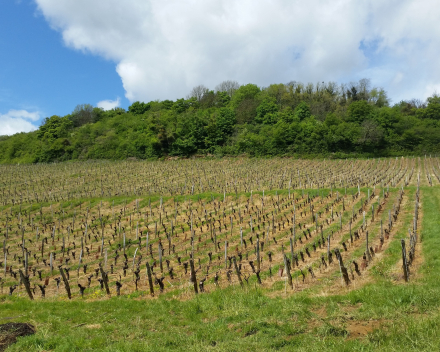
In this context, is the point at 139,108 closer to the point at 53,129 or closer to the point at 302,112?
the point at 53,129

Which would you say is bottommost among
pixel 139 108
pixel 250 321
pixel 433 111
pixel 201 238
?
pixel 201 238

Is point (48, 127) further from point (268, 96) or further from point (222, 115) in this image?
point (268, 96)

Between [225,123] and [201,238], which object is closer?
[201,238]

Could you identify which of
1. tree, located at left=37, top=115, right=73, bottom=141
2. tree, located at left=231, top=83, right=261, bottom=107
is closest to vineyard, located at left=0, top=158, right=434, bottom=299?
tree, located at left=37, top=115, right=73, bottom=141

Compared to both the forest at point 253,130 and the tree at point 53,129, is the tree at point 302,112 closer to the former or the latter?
the forest at point 253,130

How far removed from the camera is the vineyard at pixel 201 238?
36.4ft

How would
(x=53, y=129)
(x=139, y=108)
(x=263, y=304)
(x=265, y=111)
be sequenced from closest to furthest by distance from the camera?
(x=263, y=304), (x=265, y=111), (x=53, y=129), (x=139, y=108)

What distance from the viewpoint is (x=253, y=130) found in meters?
68.6

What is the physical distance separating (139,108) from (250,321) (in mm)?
95219

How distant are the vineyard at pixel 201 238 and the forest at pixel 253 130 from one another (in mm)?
21586

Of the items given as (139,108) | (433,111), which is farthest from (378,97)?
(139,108)

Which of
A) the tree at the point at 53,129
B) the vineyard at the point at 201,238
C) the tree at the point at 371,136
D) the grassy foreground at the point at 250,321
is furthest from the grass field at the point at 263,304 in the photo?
the tree at the point at 53,129

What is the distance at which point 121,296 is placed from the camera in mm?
10625

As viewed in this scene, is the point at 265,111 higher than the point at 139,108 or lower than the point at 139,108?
lower
